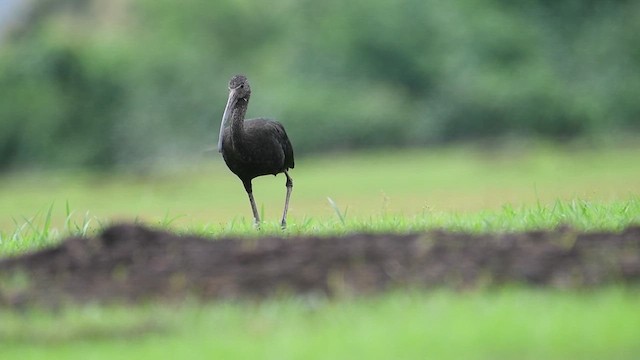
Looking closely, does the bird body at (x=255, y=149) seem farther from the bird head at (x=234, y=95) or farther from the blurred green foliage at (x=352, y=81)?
the blurred green foliage at (x=352, y=81)

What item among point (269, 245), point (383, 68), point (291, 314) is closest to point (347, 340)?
point (291, 314)

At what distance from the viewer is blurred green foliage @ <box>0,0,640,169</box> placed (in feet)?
239

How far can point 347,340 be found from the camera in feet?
25.3

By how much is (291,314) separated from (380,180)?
5794 centimetres

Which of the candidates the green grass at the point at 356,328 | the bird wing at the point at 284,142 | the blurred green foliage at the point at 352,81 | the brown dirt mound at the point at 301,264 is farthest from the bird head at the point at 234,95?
the blurred green foliage at the point at 352,81

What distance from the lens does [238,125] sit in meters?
15.1

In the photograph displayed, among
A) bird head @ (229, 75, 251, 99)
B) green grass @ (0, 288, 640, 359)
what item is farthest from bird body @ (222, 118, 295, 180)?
green grass @ (0, 288, 640, 359)

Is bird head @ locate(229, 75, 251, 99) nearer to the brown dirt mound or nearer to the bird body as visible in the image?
the bird body

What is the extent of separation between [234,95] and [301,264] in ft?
20.8

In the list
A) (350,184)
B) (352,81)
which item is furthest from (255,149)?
(352,81)

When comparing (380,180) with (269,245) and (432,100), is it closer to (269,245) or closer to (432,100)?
(432,100)

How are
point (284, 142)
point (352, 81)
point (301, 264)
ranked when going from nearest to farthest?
point (301, 264) < point (284, 142) < point (352, 81)

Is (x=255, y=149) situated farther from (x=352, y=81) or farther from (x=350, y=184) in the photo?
(x=352, y=81)

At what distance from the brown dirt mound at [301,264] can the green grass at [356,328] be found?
0.29m
